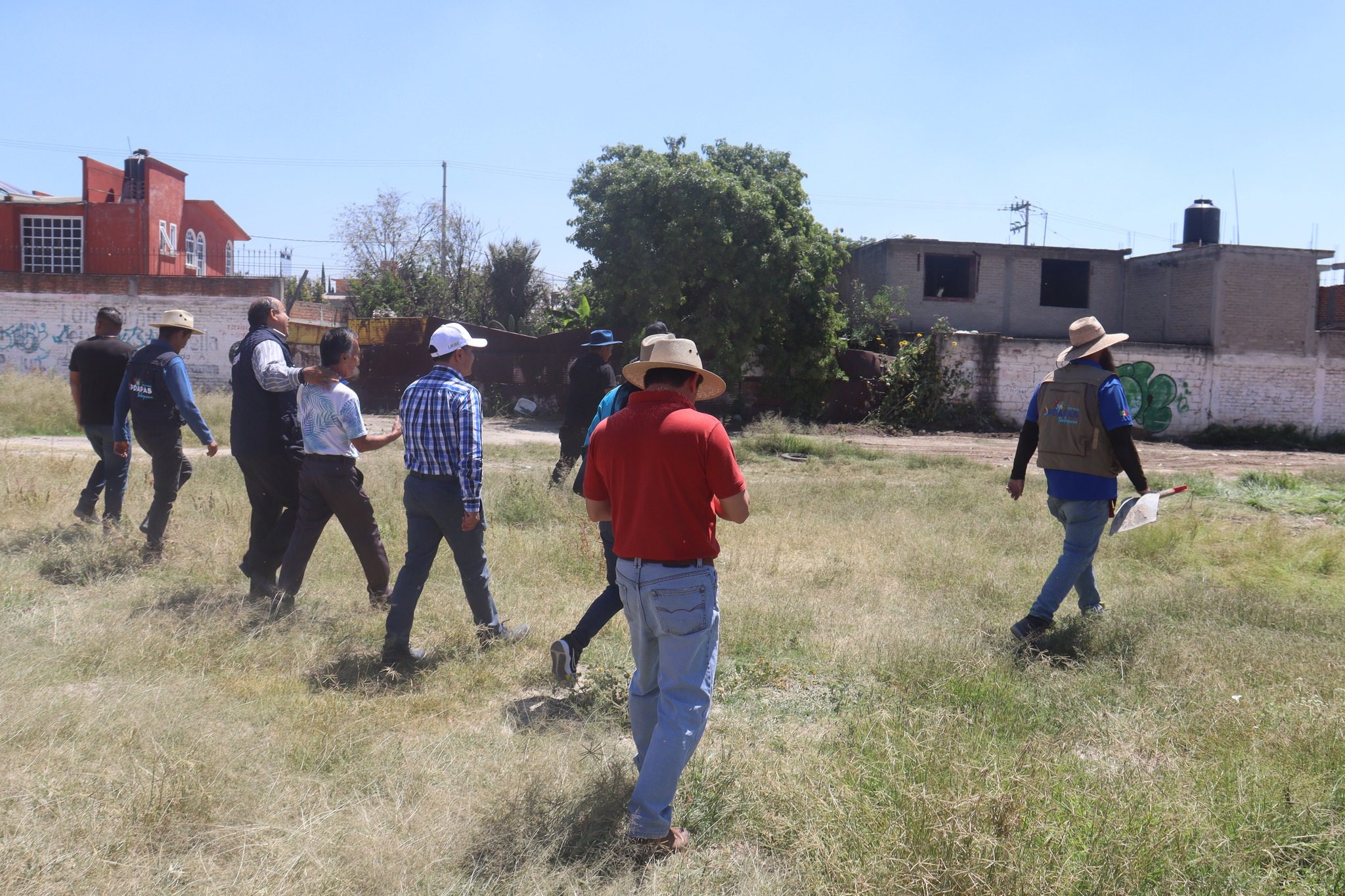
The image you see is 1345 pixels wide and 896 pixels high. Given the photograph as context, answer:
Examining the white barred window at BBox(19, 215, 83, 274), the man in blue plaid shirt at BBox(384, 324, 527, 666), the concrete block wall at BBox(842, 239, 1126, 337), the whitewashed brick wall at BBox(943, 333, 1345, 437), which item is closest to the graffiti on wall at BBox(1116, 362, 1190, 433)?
the whitewashed brick wall at BBox(943, 333, 1345, 437)

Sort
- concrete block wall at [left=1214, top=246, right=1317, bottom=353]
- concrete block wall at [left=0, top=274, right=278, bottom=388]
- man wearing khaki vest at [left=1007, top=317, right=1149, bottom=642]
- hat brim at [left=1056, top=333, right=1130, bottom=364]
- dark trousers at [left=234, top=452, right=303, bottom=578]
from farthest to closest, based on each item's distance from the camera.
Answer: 1. concrete block wall at [left=1214, top=246, right=1317, bottom=353]
2. concrete block wall at [left=0, top=274, right=278, bottom=388]
3. dark trousers at [left=234, top=452, right=303, bottom=578]
4. hat brim at [left=1056, top=333, right=1130, bottom=364]
5. man wearing khaki vest at [left=1007, top=317, right=1149, bottom=642]

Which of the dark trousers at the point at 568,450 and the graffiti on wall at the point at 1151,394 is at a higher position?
the graffiti on wall at the point at 1151,394

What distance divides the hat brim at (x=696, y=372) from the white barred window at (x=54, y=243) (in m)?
34.5

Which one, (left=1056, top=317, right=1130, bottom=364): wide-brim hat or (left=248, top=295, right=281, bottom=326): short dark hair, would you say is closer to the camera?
(left=1056, top=317, right=1130, bottom=364): wide-brim hat

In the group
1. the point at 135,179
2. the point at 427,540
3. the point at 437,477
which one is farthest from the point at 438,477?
the point at 135,179

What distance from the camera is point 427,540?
17.0 feet

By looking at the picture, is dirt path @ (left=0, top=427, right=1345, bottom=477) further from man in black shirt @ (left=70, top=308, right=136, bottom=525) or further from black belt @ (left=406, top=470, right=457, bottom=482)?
black belt @ (left=406, top=470, right=457, bottom=482)

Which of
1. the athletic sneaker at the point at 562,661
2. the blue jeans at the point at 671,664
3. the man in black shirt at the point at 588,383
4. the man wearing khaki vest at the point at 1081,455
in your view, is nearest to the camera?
the blue jeans at the point at 671,664

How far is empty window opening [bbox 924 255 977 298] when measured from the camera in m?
28.0

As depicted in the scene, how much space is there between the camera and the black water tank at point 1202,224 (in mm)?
29844

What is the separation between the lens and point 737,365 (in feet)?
71.1

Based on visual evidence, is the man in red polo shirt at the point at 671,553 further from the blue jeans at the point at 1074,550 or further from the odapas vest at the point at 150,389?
the odapas vest at the point at 150,389

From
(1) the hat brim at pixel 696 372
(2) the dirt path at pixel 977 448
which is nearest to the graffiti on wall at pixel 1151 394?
(2) the dirt path at pixel 977 448

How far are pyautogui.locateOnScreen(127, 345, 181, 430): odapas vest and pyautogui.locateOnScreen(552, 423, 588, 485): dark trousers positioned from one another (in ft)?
12.5
